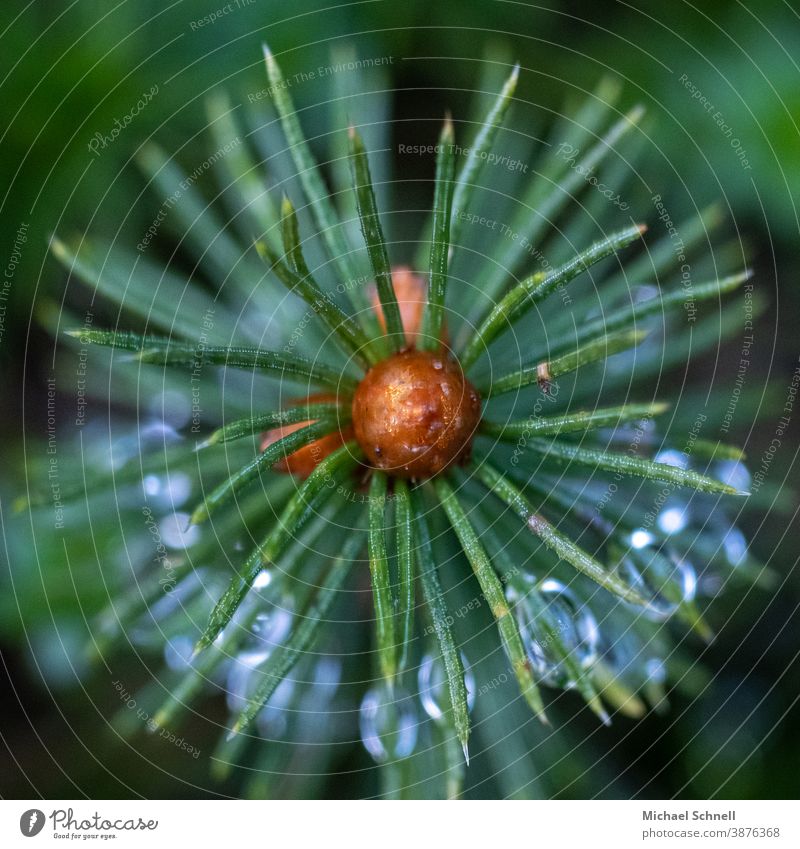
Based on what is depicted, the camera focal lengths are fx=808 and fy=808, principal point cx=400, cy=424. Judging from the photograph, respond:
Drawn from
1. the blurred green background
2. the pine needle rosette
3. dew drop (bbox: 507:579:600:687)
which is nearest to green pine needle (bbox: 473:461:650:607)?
the pine needle rosette

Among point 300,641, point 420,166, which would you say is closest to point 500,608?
point 300,641

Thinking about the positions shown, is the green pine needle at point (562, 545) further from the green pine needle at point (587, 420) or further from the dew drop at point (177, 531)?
the dew drop at point (177, 531)

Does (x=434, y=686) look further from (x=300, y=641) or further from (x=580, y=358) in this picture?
(x=580, y=358)

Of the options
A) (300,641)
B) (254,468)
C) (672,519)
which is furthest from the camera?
(672,519)

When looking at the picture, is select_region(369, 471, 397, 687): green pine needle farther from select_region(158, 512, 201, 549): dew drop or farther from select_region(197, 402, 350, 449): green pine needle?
select_region(158, 512, 201, 549): dew drop
